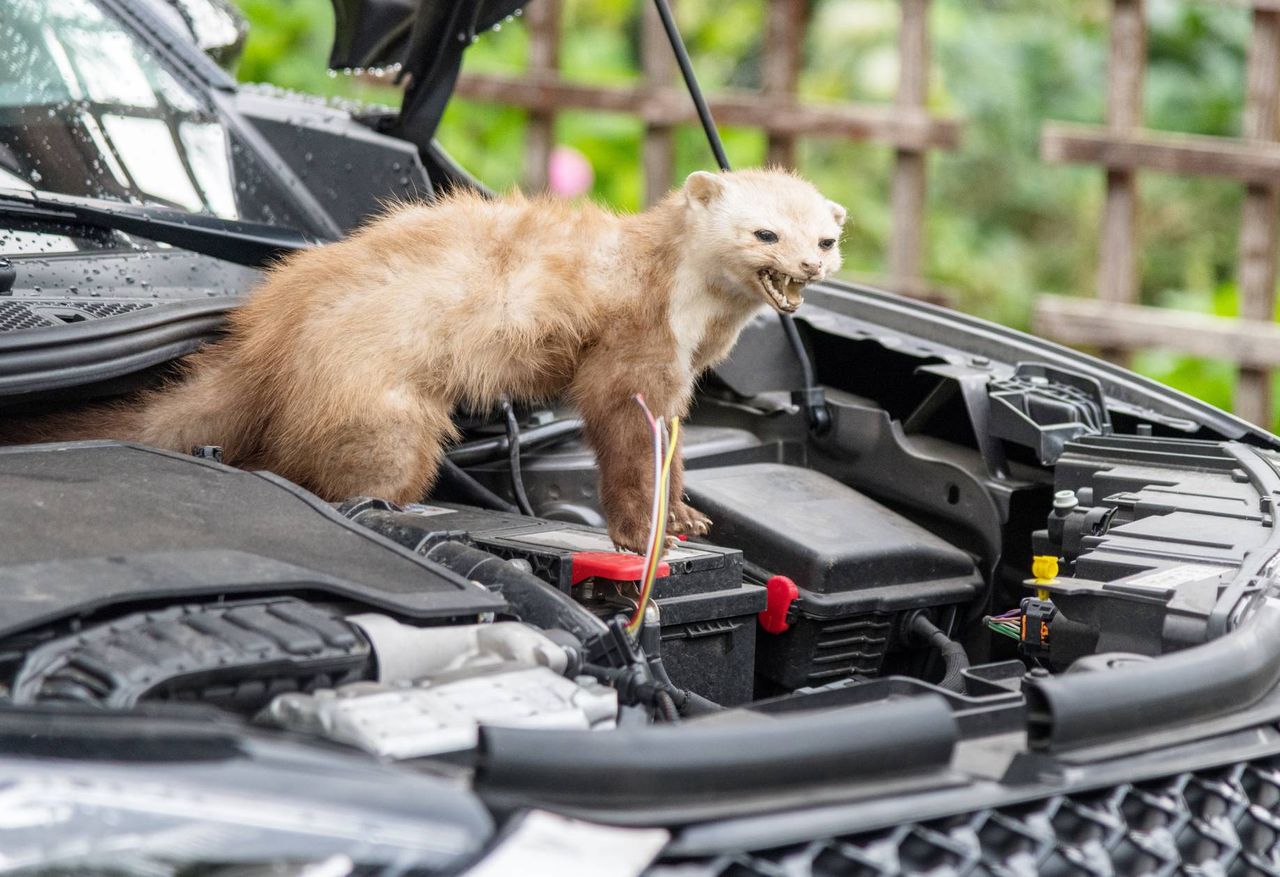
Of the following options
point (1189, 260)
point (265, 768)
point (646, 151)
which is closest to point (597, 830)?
point (265, 768)

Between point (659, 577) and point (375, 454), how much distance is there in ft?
2.35

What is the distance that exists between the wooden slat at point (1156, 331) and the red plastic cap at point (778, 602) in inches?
199

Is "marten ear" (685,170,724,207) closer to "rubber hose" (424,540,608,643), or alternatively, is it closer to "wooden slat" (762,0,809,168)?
"rubber hose" (424,540,608,643)

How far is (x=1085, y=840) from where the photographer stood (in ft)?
5.57

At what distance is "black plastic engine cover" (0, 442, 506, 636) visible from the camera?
180 cm

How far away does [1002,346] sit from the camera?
138 inches

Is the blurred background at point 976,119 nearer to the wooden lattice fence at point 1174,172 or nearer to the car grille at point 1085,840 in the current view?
the wooden lattice fence at point 1174,172

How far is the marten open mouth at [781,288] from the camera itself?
3117 millimetres

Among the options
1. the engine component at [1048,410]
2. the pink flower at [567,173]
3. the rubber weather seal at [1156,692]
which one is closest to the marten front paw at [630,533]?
the engine component at [1048,410]

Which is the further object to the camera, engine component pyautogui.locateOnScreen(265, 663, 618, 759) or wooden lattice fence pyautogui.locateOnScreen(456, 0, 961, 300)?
wooden lattice fence pyautogui.locateOnScreen(456, 0, 961, 300)

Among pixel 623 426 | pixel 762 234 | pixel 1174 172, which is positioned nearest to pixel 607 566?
pixel 623 426

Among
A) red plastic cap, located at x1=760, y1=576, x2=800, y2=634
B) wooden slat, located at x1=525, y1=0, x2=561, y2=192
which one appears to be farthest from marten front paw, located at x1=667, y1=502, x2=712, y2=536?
wooden slat, located at x1=525, y1=0, x2=561, y2=192

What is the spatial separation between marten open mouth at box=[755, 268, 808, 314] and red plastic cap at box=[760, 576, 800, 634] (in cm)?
61

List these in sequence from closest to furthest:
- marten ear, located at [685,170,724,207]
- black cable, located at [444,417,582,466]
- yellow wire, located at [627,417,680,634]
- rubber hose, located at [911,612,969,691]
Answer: yellow wire, located at [627,417,680,634], rubber hose, located at [911,612,969,691], black cable, located at [444,417,582,466], marten ear, located at [685,170,724,207]
